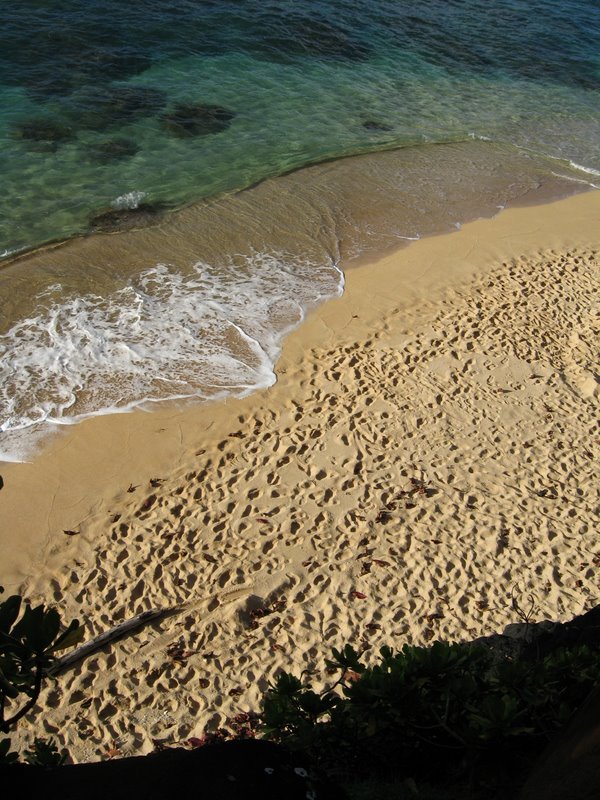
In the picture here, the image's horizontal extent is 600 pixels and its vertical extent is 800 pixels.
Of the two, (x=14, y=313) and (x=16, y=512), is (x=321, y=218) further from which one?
(x=16, y=512)

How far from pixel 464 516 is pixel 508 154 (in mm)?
12457

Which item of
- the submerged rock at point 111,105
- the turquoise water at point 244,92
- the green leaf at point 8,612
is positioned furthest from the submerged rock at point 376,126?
the green leaf at point 8,612

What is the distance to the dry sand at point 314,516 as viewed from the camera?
6465mm

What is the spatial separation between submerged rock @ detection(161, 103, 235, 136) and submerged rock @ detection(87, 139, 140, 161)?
48.8 inches

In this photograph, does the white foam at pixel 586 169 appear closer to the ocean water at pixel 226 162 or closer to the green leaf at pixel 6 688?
the ocean water at pixel 226 162

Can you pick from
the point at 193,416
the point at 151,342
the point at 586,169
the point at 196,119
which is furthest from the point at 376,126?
the point at 193,416

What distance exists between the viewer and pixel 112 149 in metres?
15.9

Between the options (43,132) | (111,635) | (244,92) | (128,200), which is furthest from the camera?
(244,92)

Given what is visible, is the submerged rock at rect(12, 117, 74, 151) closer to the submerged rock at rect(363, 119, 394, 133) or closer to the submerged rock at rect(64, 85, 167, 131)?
the submerged rock at rect(64, 85, 167, 131)

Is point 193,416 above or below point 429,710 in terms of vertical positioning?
below

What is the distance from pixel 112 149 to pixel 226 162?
94.6 inches

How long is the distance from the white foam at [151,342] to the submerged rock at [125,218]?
1.68 metres

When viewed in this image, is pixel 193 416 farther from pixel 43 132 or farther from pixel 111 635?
pixel 43 132

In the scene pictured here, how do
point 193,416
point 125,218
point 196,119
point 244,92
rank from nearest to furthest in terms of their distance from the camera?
point 193,416 → point 125,218 → point 196,119 → point 244,92
